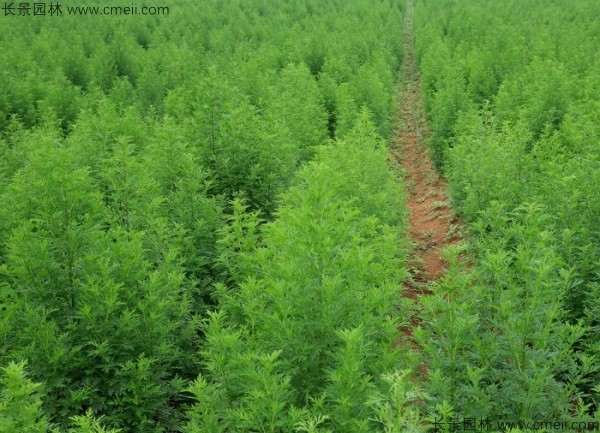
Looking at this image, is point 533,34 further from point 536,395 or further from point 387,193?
point 536,395

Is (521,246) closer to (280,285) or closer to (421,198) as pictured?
(280,285)

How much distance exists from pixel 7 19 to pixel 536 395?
30.1 meters

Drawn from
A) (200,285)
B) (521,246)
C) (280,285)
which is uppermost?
(521,246)

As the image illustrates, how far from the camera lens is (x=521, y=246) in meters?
4.53

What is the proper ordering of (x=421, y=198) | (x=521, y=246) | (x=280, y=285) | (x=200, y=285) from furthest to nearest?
1. (x=421, y=198)
2. (x=200, y=285)
3. (x=521, y=246)
4. (x=280, y=285)

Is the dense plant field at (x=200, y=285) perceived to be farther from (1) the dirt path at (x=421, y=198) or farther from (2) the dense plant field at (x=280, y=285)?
(1) the dirt path at (x=421, y=198)

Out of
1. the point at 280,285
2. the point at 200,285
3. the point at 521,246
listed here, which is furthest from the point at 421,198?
the point at 280,285

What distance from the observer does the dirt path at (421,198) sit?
9133mm

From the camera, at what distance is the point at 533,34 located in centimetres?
2258

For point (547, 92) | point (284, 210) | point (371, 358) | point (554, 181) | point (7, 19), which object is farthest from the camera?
point (7, 19)

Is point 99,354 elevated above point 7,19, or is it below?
above

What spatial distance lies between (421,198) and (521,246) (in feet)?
27.0

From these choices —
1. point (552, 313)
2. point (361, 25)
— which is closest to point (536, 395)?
point (552, 313)

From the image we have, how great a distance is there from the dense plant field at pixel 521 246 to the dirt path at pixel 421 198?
23.9 inches
